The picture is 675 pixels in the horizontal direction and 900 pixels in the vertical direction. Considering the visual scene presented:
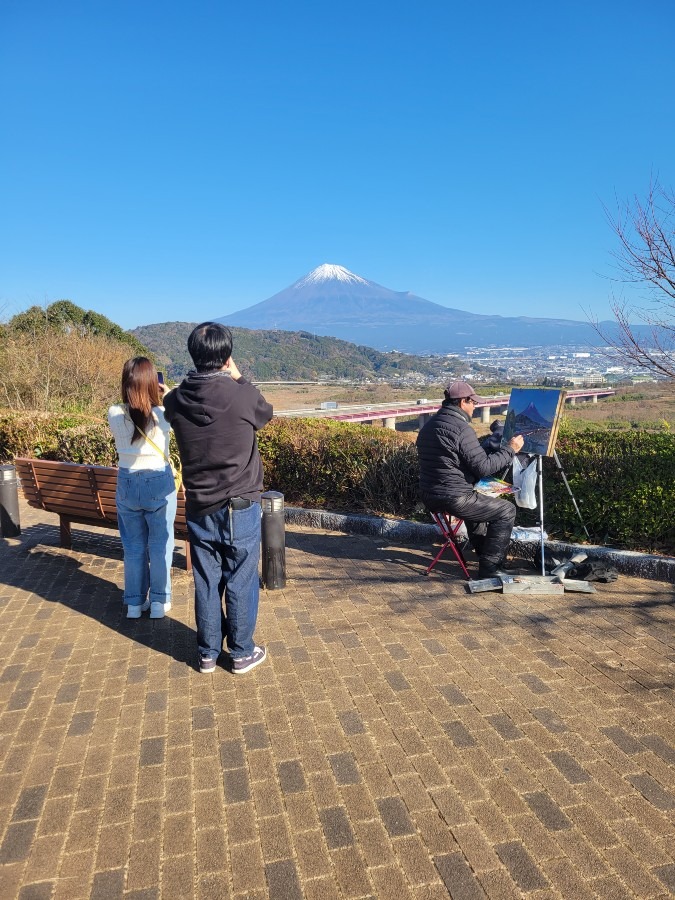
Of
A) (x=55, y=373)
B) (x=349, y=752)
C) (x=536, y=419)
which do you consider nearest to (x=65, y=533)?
(x=349, y=752)

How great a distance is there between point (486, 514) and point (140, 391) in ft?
9.20

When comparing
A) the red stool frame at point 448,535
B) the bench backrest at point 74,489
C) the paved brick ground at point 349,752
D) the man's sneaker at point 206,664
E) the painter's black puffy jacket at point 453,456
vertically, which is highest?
the painter's black puffy jacket at point 453,456

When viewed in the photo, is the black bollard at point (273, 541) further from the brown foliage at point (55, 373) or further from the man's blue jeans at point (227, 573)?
the brown foliage at point (55, 373)

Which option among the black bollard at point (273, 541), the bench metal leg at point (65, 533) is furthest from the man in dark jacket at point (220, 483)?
the bench metal leg at point (65, 533)

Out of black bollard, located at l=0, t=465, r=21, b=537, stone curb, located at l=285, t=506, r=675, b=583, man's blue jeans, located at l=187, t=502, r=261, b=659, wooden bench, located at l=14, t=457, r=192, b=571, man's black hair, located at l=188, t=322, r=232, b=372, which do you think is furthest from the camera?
black bollard, located at l=0, t=465, r=21, b=537

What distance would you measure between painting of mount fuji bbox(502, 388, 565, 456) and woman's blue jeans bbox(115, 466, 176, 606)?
112 inches

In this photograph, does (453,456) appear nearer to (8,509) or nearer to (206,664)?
(206,664)

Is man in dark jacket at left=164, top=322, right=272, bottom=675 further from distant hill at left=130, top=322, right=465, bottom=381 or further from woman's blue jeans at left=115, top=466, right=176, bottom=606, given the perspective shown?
distant hill at left=130, top=322, right=465, bottom=381

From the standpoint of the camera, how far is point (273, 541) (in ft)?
16.0

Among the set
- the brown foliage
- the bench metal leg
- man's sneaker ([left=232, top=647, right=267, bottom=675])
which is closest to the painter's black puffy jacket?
man's sneaker ([left=232, top=647, right=267, bottom=675])

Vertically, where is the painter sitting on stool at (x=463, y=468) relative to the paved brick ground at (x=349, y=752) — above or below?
above

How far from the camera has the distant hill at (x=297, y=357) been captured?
84250 mm

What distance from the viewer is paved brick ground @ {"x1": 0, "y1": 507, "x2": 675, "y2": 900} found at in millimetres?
2260

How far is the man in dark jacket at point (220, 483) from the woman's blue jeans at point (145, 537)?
0.87m
